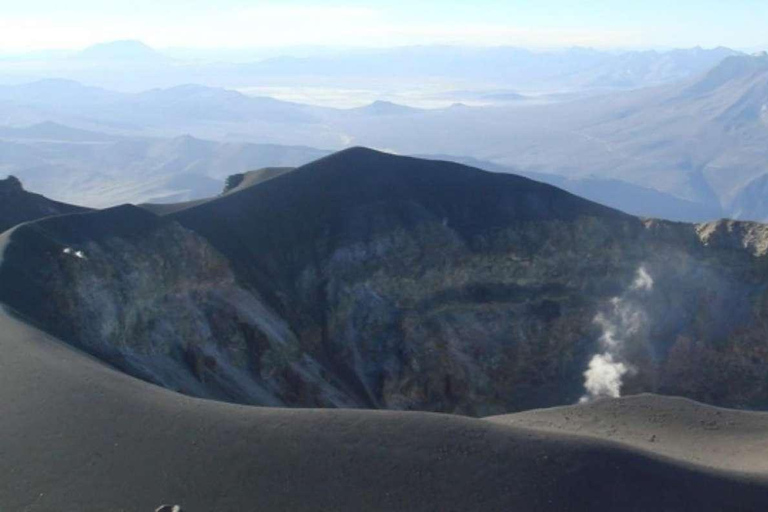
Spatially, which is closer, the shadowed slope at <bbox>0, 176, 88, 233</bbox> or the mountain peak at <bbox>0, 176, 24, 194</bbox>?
the shadowed slope at <bbox>0, 176, 88, 233</bbox>

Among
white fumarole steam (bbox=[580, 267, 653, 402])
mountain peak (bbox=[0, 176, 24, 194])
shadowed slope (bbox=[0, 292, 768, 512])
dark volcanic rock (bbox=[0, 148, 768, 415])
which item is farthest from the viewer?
white fumarole steam (bbox=[580, 267, 653, 402])

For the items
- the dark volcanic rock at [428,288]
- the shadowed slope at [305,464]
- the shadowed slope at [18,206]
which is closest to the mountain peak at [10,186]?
the shadowed slope at [18,206]

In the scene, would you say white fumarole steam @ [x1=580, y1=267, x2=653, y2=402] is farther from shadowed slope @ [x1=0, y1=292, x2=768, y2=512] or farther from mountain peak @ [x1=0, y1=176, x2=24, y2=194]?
mountain peak @ [x1=0, y1=176, x2=24, y2=194]

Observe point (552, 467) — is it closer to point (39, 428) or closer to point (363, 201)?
point (39, 428)

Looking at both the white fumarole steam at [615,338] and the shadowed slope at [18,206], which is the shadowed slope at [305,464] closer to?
the shadowed slope at [18,206]

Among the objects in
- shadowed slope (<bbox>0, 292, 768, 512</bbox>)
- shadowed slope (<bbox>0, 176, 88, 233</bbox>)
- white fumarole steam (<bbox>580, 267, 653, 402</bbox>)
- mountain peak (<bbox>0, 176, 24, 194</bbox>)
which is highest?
mountain peak (<bbox>0, 176, 24, 194</bbox>)

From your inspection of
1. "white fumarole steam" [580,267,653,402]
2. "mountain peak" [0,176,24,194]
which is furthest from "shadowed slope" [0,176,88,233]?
"white fumarole steam" [580,267,653,402]

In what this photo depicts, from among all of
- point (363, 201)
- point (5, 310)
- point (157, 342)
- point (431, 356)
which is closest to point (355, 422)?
point (5, 310)
